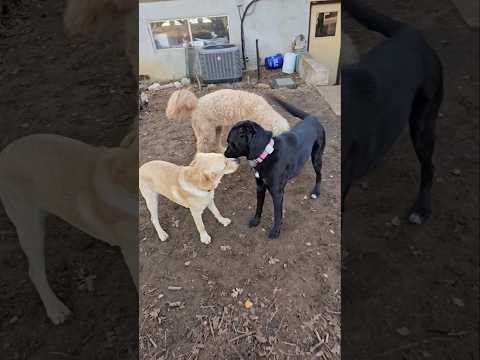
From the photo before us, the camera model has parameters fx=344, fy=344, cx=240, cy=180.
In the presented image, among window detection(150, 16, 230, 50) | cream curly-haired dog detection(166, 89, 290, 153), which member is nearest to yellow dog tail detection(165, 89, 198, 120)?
cream curly-haired dog detection(166, 89, 290, 153)

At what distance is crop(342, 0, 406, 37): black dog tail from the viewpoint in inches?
21.7

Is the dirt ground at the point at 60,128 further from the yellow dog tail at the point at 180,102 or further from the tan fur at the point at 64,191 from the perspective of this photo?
the yellow dog tail at the point at 180,102

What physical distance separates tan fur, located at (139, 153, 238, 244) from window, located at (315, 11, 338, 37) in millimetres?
355

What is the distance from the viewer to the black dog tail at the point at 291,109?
83 centimetres

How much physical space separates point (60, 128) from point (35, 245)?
0.68 ft

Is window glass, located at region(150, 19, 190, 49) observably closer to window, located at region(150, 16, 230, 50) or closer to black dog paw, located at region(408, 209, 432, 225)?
window, located at region(150, 16, 230, 50)

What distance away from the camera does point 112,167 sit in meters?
0.59

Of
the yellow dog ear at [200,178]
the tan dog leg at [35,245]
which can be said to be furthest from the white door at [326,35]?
the tan dog leg at [35,245]

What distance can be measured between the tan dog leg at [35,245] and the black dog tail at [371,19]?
623 millimetres

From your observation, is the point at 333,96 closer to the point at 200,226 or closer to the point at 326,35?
the point at 326,35

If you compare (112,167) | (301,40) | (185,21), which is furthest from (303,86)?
(112,167)

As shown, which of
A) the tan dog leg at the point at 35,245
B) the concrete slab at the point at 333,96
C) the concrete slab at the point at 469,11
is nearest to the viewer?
the concrete slab at the point at 469,11

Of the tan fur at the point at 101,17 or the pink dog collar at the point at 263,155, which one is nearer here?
the tan fur at the point at 101,17

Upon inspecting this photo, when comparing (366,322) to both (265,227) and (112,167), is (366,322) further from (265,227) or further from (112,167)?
(112,167)
